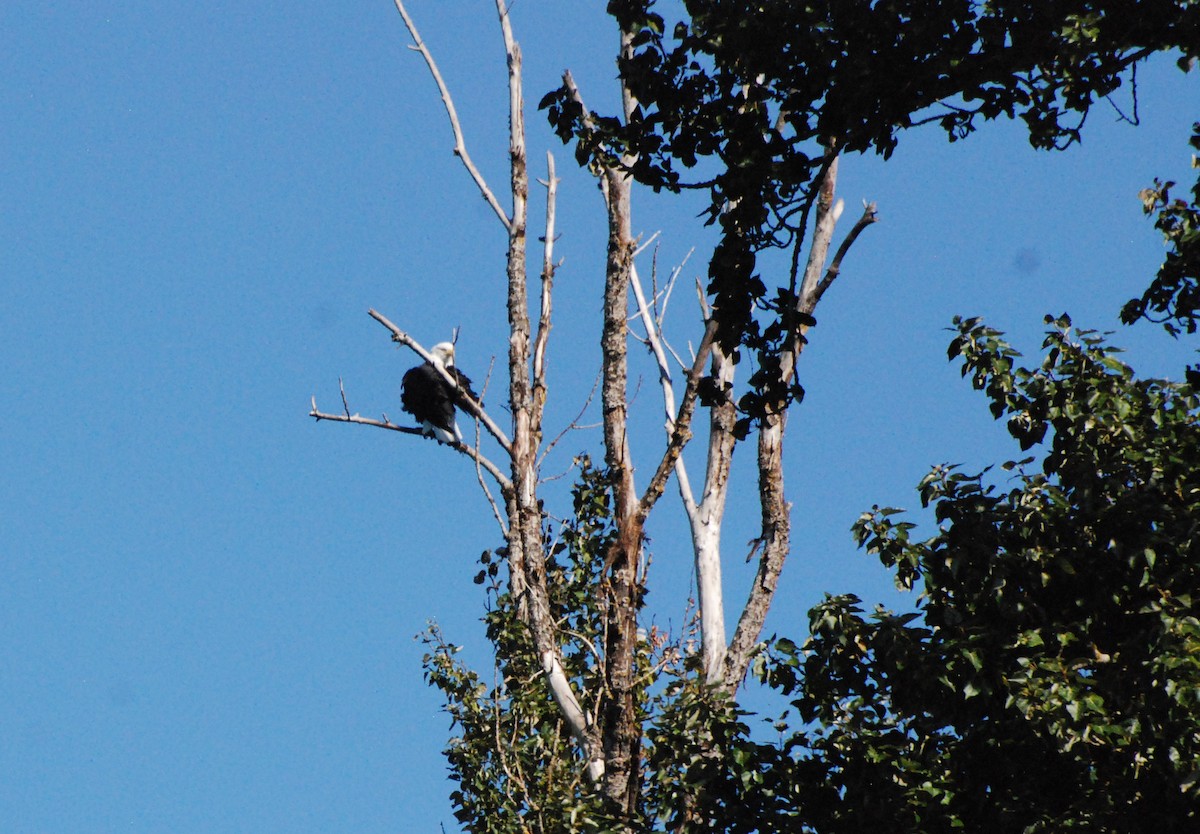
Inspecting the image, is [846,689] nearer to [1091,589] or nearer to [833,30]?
[1091,589]

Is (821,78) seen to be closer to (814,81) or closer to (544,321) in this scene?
(814,81)

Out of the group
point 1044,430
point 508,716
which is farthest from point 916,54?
point 508,716

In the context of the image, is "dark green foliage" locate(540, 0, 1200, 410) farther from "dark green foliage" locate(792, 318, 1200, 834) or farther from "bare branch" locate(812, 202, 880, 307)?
"bare branch" locate(812, 202, 880, 307)

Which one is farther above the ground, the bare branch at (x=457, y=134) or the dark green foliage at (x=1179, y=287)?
the bare branch at (x=457, y=134)

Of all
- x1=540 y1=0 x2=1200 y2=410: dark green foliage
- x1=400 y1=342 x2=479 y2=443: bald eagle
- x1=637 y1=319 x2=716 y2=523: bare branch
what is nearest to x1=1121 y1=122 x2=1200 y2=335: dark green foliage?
x1=540 y1=0 x2=1200 y2=410: dark green foliage

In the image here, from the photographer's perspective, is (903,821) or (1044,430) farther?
(1044,430)

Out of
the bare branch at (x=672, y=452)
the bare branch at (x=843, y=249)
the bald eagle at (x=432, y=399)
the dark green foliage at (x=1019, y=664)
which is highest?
the bald eagle at (x=432, y=399)

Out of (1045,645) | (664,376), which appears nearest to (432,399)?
(664,376)

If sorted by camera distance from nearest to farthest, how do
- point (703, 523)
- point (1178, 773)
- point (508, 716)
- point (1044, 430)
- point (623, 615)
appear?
point (1178, 773) < point (1044, 430) < point (623, 615) < point (508, 716) < point (703, 523)

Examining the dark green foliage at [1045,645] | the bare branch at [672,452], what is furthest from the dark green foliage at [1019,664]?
the bare branch at [672,452]

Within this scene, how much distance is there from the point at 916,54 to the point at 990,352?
5.97ft

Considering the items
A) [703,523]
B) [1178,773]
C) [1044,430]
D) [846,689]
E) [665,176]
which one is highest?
[703,523]

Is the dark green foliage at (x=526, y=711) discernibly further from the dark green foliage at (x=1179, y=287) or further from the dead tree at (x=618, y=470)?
the dark green foliage at (x=1179, y=287)

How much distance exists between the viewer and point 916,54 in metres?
5.05
